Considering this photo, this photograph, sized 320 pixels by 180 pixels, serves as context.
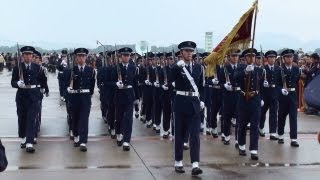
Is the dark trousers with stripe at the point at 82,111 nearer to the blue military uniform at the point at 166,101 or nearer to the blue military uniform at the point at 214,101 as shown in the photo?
the blue military uniform at the point at 166,101

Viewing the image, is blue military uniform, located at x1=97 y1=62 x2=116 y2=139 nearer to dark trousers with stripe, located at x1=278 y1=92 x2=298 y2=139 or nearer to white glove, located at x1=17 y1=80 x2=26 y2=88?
white glove, located at x1=17 y1=80 x2=26 y2=88

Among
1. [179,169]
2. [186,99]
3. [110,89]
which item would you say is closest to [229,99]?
[110,89]

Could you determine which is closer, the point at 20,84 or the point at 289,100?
the point at 20,84

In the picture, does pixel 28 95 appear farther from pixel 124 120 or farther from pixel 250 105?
pixel 250 105

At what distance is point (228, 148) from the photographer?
10.7 m

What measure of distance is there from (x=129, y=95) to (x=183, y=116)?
7.11ft

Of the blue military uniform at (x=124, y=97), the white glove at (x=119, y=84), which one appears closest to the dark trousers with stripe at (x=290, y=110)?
the blue military uniform at (x=124, y=97)

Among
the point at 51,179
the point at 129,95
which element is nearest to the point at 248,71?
the point at 129,95

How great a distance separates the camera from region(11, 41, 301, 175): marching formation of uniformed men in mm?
8797

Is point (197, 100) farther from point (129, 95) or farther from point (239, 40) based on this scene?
point (129, 95)

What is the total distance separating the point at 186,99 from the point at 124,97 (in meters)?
2.25

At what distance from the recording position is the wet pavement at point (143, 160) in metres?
8.40

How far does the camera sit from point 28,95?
10.2 m

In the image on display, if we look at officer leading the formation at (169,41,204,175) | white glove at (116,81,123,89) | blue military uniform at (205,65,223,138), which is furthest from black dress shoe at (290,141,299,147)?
white glove at (116,81,123,89)
